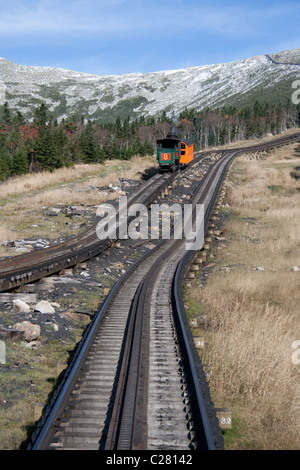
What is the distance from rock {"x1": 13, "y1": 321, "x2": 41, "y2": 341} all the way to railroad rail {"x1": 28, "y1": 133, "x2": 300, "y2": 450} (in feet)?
3.98

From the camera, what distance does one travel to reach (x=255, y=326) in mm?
9758

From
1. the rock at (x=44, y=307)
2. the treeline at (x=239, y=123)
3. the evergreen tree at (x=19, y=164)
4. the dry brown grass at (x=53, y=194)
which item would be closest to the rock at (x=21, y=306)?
the rock at (x=44, y=307)

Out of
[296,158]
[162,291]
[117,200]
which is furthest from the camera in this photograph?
[296,158]

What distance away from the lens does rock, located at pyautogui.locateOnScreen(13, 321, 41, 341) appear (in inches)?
347

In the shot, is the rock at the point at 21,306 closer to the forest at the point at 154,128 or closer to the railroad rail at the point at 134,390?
the railroad rail at the point at 134,390

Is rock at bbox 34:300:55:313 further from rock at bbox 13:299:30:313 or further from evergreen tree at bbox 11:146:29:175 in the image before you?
evergreen tree at bbox 11:146:29:175

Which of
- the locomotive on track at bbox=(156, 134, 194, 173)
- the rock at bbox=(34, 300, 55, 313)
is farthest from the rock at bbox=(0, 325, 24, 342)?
the locomotive on track at bbox=(156, 134, 194, 173)

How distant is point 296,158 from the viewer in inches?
1970

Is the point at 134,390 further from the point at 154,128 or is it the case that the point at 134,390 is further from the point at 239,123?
the point at 154,128

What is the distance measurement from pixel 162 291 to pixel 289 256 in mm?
8022

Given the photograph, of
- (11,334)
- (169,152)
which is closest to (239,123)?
(169,152)

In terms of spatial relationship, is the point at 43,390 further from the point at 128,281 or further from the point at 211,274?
the point at 211,274

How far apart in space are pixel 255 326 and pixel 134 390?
4.31 m
